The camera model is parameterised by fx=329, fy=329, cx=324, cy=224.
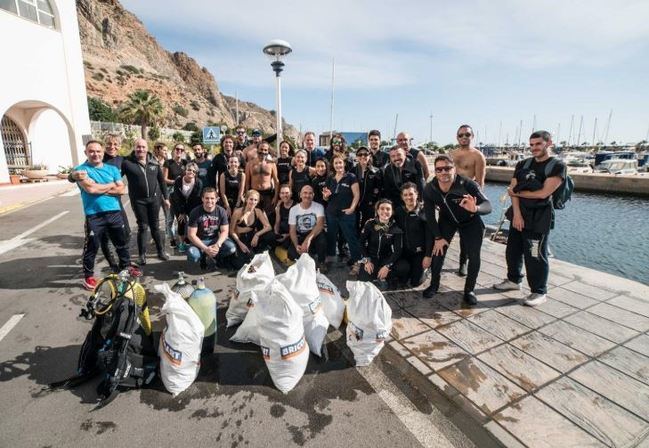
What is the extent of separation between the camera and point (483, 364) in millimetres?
2945

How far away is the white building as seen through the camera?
14461 mm

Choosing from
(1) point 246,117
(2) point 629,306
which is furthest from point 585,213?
(1) point 246,117

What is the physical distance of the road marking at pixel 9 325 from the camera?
3.56 metres

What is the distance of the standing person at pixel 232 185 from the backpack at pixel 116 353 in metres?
3.46

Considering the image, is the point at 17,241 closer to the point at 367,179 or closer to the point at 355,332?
the point at 367,179

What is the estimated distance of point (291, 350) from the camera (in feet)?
8.85

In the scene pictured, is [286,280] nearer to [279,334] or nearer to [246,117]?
[279,334]

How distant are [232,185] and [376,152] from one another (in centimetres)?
278

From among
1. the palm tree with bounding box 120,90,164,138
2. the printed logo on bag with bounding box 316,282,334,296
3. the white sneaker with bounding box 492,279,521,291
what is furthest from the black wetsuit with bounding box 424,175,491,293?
the palm tree with bounding box 120,90,164,138

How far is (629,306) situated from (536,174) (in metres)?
1.91

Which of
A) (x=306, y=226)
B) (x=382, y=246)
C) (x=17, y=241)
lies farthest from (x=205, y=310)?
(x=17, y=241)

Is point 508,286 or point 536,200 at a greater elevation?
point 536,200

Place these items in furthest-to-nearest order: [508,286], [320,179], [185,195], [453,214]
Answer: [185,195], [320,179], [508,286], [453,214]

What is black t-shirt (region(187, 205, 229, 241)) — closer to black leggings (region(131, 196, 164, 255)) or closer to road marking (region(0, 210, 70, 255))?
black leggings (region(131, 196, 164, 255))
